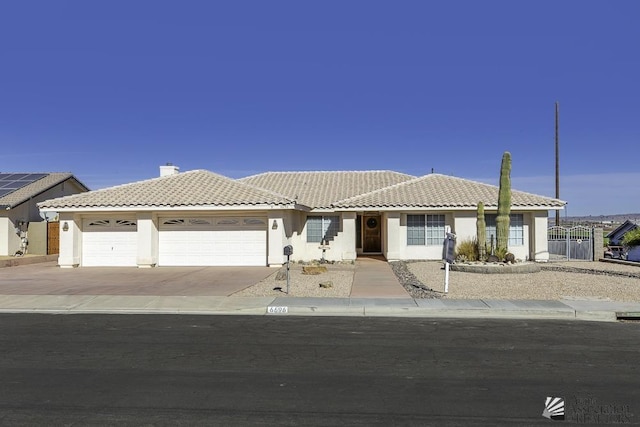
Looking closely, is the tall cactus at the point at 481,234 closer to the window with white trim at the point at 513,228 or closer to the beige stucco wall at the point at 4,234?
the window with white trim at the point at 513,228

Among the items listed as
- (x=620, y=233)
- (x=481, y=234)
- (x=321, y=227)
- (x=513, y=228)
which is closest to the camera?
(x=481, y=234)

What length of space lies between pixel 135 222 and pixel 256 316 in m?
13.3

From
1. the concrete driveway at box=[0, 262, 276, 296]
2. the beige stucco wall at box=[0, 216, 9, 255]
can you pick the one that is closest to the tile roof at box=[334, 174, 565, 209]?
the concrete driveway at box=[0, 262, 276, 296]

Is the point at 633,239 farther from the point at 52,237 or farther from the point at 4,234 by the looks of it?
the point at 4,234

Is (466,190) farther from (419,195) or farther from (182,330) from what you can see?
(182,330)

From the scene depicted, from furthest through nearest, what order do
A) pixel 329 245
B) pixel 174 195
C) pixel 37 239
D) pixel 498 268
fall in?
1. pixel 37 239
2. pixel 329 245
3. pixel 174 195
4. pixel 498 268

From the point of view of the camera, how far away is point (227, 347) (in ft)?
29.2

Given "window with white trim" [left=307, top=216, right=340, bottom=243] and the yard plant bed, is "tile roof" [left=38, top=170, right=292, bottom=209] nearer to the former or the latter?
"window with white trim" [left=307, top=216, right=340, bottom=243]

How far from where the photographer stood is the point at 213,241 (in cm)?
2322

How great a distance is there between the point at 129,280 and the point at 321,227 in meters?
10.5

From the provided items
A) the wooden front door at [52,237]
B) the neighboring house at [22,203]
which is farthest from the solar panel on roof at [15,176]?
the wooden front door at [52,237]

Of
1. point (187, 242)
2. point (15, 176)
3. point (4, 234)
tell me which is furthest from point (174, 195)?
point (15, 176)

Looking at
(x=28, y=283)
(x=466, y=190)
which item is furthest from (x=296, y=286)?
(x=466, y=190)

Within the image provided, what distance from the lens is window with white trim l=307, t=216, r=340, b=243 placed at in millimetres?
26250
